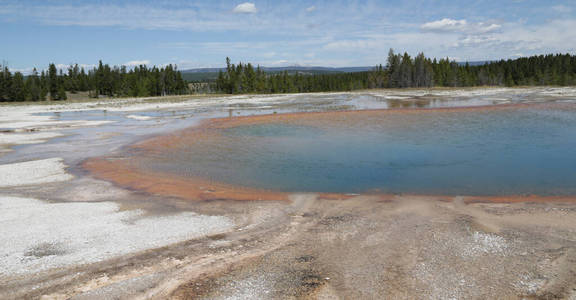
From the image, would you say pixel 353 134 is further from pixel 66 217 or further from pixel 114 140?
pixel 66 217

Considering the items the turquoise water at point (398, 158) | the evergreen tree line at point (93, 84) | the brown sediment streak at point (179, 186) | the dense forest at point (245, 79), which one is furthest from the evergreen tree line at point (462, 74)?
the brown sediment streak at point (179, 186)

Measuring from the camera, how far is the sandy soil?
241 inches

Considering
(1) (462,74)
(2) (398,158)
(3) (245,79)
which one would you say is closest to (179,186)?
(2) (398,158)

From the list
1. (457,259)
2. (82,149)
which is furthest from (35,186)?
(457,259)

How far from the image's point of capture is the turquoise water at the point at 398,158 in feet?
40.6

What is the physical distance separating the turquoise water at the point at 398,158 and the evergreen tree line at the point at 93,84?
80.9 metres

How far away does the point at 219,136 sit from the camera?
2434cm

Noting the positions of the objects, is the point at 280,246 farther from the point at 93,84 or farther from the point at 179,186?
the point at 93,84

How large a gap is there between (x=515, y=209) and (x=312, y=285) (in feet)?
19.9

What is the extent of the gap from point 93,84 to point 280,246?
374ft

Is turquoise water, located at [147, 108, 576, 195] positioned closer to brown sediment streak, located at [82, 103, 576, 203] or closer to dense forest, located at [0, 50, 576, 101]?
brown sediment streak, located at [82, 103, 576, 203]

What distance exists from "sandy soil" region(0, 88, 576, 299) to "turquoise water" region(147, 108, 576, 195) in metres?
1.59

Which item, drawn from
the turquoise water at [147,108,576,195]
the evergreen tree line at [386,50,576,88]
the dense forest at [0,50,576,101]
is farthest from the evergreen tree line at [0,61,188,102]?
the turquoise water at [147,108,576,195]

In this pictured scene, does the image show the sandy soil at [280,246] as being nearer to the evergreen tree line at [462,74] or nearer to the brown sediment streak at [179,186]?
the brown sediment streak at [179,186]
